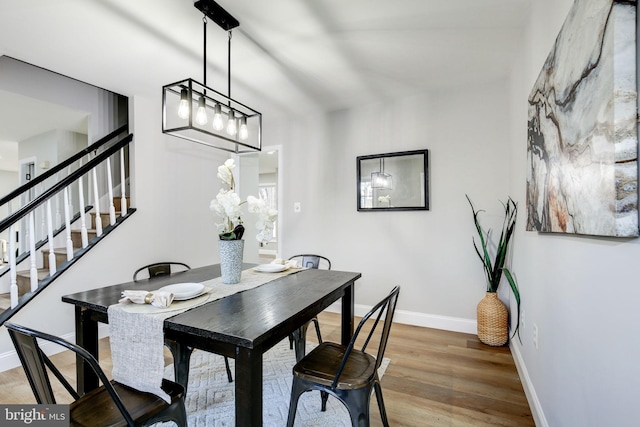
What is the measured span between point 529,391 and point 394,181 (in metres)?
2.08

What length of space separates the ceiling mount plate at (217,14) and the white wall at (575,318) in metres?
1.70

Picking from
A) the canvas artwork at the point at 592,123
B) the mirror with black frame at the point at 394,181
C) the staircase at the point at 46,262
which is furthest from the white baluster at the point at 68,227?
the canvas artwork at the point at 592,123

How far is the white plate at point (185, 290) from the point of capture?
1.45m

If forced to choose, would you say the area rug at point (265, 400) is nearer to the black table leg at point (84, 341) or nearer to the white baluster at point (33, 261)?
the black table leg at point (84, 341)

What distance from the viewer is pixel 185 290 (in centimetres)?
159

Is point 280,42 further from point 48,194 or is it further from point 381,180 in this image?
point 48,194

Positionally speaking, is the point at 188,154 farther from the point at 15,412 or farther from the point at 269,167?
the point at 269,167

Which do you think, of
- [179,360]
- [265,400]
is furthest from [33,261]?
[265,400]

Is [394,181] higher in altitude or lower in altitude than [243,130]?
lower

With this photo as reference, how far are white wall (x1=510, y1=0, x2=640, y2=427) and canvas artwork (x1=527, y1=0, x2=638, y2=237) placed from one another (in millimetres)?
95

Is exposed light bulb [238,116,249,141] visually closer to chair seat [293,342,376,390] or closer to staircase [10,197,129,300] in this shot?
chair seat [293,342,376,390]

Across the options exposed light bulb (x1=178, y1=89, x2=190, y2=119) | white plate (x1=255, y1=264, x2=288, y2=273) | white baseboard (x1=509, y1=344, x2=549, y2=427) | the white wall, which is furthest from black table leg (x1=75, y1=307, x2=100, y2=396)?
white baseboard (x1=509, y1=344, x2=549, y2=427)

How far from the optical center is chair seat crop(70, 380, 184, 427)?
42.2 inches

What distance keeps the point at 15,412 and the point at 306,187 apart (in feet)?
9.87
